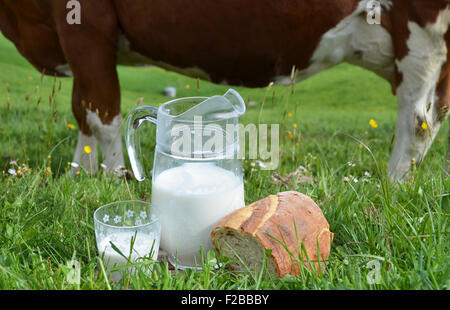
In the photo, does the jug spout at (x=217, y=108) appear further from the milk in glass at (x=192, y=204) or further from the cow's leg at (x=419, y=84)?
the cow's leg at (x=419, y=84)

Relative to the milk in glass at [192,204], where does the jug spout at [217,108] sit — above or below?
above

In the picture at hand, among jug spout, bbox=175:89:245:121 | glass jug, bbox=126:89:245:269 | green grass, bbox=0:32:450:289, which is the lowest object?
green grass, bbox=0:32:450:289

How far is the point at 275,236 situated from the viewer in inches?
56.1

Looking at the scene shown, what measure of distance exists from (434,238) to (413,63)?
4.71ft

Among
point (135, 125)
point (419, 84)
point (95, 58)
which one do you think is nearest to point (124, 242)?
point (135, 125)

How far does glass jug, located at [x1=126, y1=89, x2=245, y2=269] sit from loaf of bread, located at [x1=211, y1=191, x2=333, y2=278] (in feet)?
0.25

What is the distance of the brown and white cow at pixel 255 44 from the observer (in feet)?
8.63

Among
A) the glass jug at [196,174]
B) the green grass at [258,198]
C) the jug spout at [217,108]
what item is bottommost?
the green grass at [258,198]

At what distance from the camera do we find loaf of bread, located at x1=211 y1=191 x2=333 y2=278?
141 cm

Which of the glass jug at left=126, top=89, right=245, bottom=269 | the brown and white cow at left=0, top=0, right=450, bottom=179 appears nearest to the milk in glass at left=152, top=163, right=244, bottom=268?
the glass jug at left=126, top=89, right=245, bottom=269

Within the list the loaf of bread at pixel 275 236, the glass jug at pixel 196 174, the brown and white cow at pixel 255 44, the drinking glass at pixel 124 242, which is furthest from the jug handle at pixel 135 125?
the brown and white cow at pixel 255 44

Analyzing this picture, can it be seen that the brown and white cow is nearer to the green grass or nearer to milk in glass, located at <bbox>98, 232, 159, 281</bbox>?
the green grass

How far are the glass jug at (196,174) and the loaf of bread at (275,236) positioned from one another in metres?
0.08

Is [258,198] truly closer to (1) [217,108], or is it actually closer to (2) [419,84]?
(1) [217,108]
